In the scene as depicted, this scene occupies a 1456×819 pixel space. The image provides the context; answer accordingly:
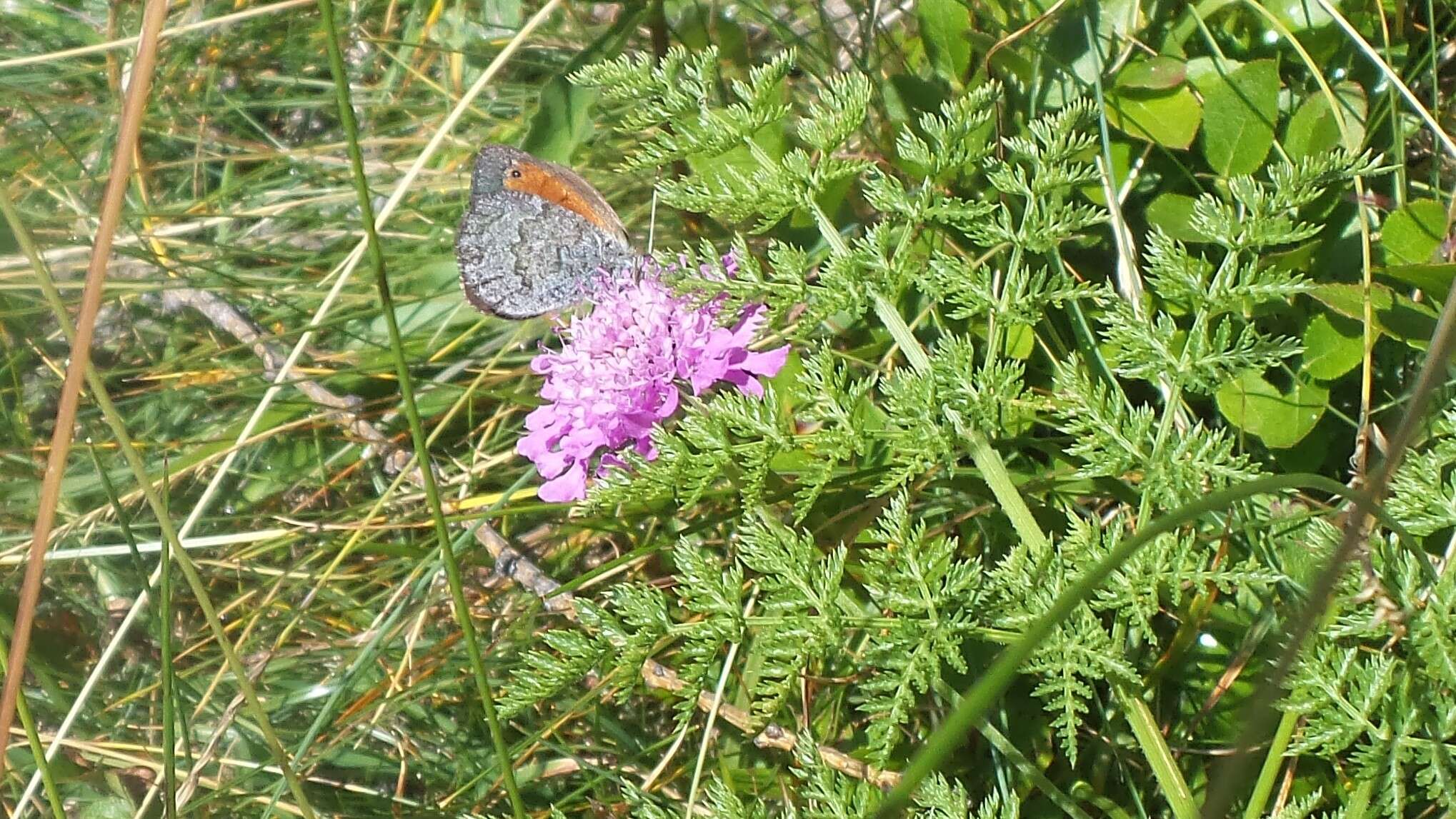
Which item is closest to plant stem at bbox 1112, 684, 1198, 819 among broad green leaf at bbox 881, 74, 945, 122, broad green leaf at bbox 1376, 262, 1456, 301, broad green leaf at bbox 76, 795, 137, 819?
broad green leaf at bbox 1376, 262, 1456, 301

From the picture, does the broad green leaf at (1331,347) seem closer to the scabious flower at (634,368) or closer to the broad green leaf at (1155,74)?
the broad green leaf at (1155,74)

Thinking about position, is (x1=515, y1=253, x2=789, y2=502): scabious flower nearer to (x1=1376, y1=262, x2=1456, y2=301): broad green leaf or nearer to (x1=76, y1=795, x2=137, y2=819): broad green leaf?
(x1=1376, y1=262, x2=1456, y2=301): broad green leaf

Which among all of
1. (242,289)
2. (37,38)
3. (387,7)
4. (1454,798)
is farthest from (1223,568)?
(37,38)

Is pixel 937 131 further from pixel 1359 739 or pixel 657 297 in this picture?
pixel 1359 739

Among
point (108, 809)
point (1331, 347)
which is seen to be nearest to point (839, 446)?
point (1331, 347)

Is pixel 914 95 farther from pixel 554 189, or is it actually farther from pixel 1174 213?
pixel 554 189

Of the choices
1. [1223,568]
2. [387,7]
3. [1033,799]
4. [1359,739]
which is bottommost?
[1033,799]

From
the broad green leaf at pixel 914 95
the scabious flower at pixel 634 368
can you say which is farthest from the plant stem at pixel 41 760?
the broad green leaf at pixel 914 95
